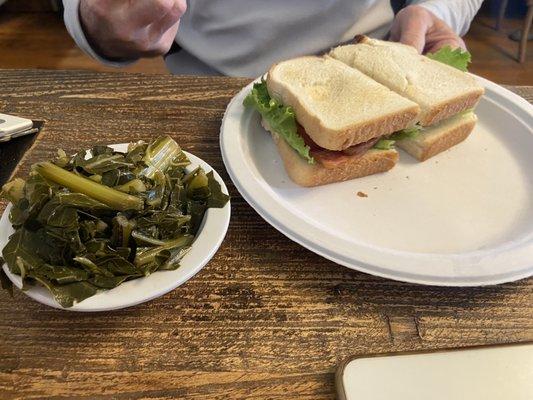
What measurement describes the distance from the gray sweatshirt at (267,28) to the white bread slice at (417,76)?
16cm

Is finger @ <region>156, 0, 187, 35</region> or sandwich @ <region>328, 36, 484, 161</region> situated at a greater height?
finger @ <region>156, 0, 187, 35</region>

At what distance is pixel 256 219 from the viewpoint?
972 mm

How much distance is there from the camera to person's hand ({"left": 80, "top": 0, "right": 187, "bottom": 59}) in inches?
38.5

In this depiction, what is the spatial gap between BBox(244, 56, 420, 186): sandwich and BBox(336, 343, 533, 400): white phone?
497 mm

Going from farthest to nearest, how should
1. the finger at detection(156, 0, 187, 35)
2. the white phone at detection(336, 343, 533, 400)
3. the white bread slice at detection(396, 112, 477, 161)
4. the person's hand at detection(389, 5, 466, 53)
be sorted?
the person's hand at detection(389, 5, 466, 53) < the white bread slice at detection(396, 112, 477, 161) < the finger at detection(156, 0, 187, 35) < the white phone at detection(336, 343, 533, 400)

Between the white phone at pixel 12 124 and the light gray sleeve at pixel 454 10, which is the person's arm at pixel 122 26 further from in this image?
the light gray sleeve at pixel 454 10

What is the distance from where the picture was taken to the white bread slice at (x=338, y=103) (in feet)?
3.64

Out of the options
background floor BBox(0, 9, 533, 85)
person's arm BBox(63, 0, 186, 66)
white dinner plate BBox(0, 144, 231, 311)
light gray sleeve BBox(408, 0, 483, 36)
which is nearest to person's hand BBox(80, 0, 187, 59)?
person's arm BBox(63, 0, 186, 66)

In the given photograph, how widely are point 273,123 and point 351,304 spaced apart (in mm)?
524

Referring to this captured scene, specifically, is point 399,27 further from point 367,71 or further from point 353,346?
point 353,346

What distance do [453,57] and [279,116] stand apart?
627mm

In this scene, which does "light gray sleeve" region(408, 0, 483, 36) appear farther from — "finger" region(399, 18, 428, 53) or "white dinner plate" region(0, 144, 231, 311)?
"white dinner plate" region(0, 144, 231, 311)

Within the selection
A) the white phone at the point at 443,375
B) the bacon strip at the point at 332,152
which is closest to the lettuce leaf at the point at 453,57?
the bacon strip at the point at 332,152

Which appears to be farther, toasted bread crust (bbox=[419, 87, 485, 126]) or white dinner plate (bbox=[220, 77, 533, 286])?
toasted bread crust (bbox=[419, 87, 485, 126])
